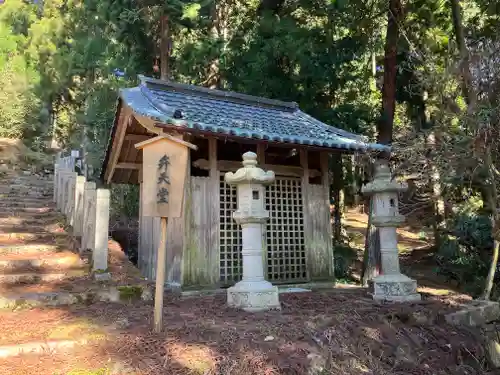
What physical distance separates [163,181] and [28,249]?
434cm

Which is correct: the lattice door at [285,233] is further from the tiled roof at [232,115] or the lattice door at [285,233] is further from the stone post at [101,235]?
the stone post at [101,235]

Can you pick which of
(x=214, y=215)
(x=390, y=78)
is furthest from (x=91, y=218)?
(x=390, y=78)

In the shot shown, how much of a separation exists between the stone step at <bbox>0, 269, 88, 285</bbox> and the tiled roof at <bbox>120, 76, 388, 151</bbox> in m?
2.83

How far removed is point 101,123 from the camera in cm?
1529

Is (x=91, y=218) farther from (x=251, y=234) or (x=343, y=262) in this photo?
(x=343, y=262)

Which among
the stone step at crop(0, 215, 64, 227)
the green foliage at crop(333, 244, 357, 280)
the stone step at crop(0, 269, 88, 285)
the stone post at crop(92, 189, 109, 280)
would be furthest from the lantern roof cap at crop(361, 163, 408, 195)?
the stone step at crop(0, 215, 64, 227)

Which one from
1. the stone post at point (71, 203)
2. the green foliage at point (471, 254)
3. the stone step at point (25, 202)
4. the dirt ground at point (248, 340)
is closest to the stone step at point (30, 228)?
the stone post at point (71, 203)

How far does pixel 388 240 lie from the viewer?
748 centimetres

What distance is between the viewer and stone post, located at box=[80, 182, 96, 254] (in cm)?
731

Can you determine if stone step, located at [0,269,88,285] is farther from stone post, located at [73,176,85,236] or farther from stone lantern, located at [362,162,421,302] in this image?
stone lantern, located at [362,162,421,302]

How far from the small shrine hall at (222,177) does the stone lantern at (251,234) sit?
111cm

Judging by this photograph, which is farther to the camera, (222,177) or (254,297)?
(222,177)

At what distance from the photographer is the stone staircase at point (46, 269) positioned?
5707 millimetres

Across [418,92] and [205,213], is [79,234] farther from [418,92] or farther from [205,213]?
[418,92]
